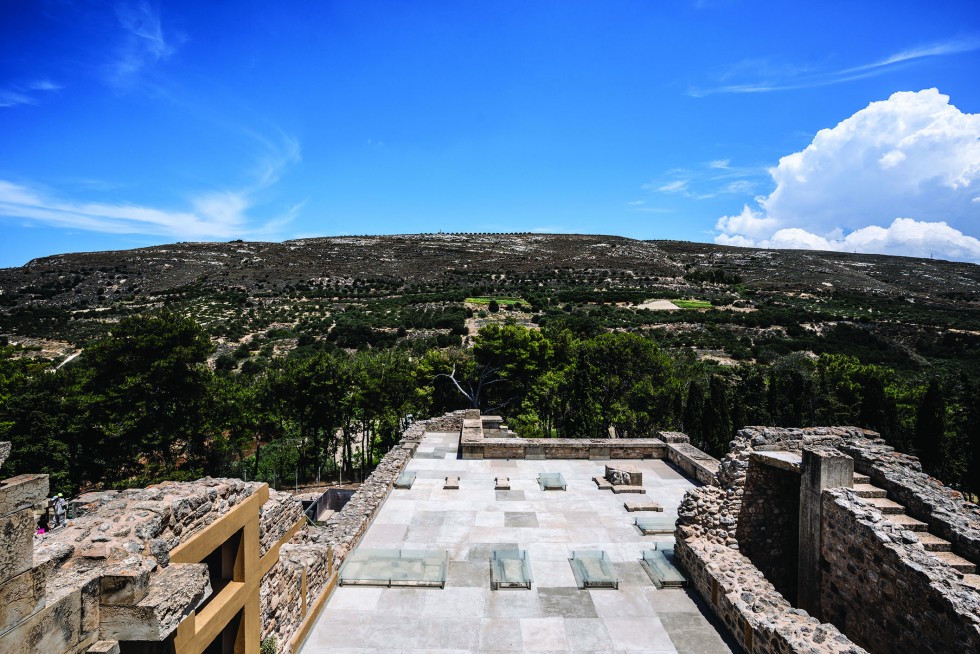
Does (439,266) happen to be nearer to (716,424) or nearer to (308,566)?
(716,424)

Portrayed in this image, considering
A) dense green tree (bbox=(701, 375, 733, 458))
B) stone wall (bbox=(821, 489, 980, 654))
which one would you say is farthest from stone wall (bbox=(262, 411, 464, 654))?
dense green tree (bbox=(701, 375, 733, 458))

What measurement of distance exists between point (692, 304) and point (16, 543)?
6889 centimetres

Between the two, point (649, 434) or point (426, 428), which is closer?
point (426, 428)

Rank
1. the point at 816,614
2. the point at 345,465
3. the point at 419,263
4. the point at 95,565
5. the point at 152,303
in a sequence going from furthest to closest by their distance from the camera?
1. the point at 419,263
2. the point at 152,303
3. the point at 345,465
4. the point at 816,614
5. the point at 95,565

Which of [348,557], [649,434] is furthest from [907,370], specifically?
[348,557]

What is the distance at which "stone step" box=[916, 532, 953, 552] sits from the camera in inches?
294

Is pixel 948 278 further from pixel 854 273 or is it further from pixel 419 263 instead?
pixel 419 263

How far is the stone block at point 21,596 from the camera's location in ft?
8.73

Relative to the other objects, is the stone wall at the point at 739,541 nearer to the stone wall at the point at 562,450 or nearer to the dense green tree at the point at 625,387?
the stone wall at the point at 562,450

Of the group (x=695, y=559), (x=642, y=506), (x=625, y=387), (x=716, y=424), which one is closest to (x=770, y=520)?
(x=695, y=559)

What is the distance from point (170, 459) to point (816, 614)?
25083mm

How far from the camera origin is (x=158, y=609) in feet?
11.8

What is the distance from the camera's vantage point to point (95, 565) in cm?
366

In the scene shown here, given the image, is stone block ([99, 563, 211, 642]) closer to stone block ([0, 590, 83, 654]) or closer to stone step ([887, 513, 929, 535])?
stone block ([0, 590, 83, 654])
